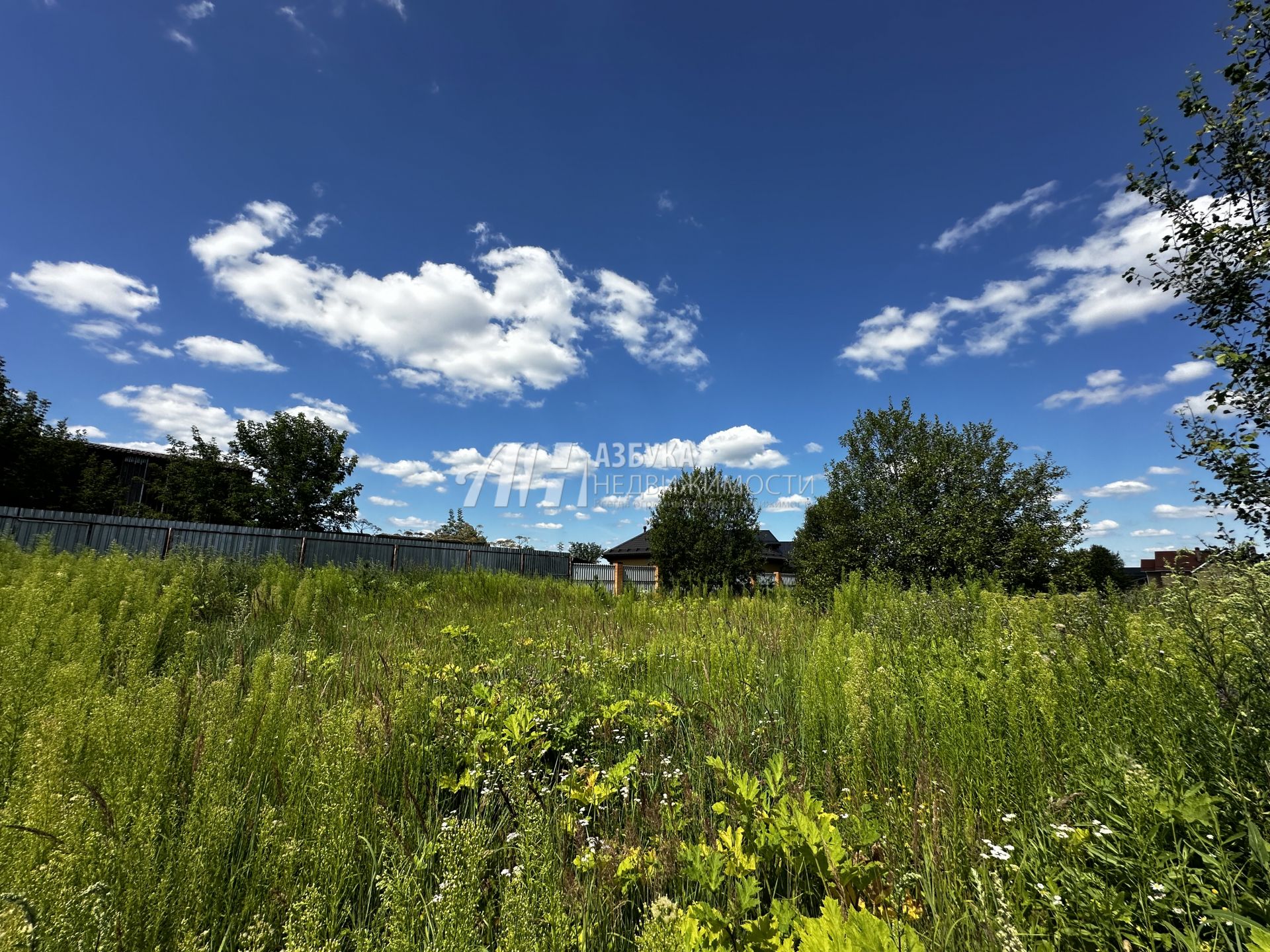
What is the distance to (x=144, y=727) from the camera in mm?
1677

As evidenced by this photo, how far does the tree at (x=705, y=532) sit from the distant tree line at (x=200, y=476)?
18.2m

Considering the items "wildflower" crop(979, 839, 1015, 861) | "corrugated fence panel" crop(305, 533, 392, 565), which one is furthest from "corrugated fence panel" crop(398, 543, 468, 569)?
"wildflower" crop(979, 839, 1015, 861)

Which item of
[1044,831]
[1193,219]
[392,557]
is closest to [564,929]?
[1044,831]

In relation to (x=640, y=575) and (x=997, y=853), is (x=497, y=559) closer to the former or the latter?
(x=640, y=575)

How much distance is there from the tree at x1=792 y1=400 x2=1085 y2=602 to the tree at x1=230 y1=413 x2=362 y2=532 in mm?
23359

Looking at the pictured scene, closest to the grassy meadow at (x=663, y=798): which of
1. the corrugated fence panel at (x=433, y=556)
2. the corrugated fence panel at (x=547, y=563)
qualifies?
the corrugated fence panel at (x=433, y=556)

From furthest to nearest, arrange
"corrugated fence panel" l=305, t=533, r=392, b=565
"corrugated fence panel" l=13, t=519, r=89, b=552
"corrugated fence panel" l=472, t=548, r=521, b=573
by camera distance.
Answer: "corrugated fence panel" l=472, t=548, r=521, b=573, "corrugated fence panel" l=305, t=533, r=392, b=565, "corrugated fence panel" l=13, t=519, r=89, b=552

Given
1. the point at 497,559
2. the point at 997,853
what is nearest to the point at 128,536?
the point at 497,559

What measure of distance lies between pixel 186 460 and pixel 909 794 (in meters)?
29.9

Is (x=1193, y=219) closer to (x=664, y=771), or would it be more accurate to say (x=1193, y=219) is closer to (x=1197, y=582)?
(x=1197, y=582)

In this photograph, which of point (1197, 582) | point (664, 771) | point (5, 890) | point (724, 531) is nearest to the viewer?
point (5, 890)

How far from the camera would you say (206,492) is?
21.5m

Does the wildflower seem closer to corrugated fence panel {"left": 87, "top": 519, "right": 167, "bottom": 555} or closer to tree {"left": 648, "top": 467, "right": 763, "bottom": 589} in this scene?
tree {"left": 648, "top": 467, "right": 763, "bottom": 589}

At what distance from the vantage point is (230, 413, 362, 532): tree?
22625mm
